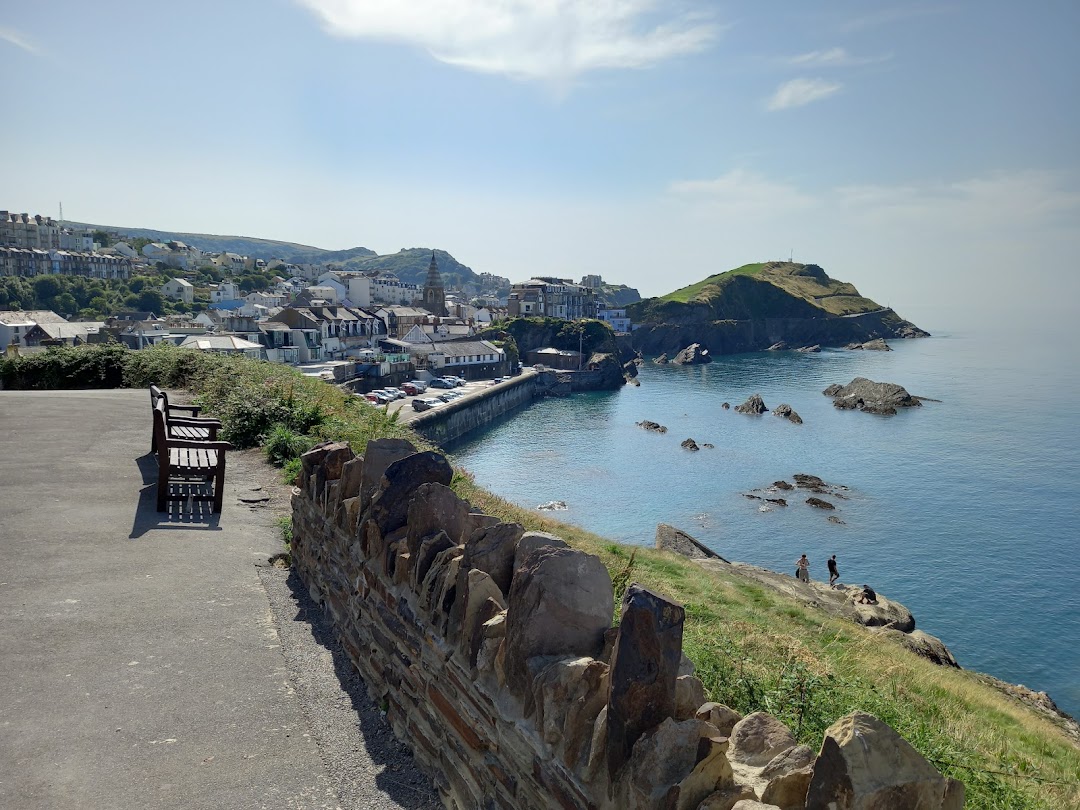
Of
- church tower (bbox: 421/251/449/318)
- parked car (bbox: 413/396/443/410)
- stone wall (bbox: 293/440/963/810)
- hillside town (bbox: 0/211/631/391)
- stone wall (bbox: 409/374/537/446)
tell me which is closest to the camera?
stone wall (bbox: 293/440/963/810)

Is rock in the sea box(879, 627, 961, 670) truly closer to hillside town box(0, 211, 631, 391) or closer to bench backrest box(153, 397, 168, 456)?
bench backrest box(153, 397, 168, 456)

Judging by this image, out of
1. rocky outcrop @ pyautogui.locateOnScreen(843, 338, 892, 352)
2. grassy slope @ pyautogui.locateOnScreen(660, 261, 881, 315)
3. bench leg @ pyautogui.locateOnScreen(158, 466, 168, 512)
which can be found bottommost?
bench leg @ pyautogui.locateOnScreen(158, 466, 168, 512)

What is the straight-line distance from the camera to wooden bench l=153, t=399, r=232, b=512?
367 inches

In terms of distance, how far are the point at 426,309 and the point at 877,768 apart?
128911mm

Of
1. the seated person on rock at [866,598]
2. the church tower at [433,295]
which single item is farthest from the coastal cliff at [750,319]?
the seated person on rock at [866,598]

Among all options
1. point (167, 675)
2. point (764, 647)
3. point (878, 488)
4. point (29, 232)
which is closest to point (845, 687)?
point (764, 647)

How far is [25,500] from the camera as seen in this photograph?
9.34 metres

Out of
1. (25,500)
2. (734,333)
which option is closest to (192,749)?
(25,500)

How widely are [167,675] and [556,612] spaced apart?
140 inches

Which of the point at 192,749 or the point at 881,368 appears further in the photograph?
the point at 881,368

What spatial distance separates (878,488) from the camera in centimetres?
4725

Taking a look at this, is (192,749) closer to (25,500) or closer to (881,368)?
(25,500)

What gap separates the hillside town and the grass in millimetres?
7553

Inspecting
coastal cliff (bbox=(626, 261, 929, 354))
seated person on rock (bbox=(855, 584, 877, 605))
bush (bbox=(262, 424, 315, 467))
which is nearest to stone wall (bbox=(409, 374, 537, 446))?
seated person on rock (bbox=(855, 584, 877, 605))
